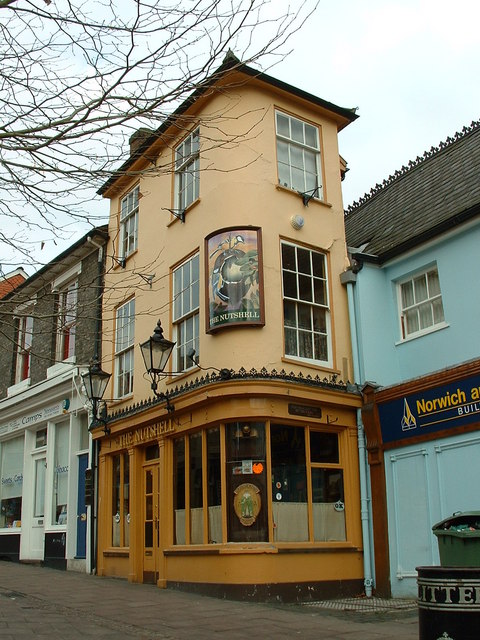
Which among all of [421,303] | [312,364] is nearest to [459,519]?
[312,364]

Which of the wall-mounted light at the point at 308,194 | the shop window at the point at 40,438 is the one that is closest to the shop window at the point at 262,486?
the wall-mounted light at the point at 308,194

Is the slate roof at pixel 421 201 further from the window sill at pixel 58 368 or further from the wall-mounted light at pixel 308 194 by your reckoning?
the window sill at pixel 58 368

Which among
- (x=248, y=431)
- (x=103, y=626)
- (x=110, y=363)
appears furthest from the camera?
(x=110, y=363)

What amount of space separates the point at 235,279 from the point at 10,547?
480 inches

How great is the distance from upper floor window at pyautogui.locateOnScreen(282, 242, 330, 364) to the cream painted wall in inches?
7.5

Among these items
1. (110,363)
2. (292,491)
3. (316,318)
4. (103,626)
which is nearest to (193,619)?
(103,626)

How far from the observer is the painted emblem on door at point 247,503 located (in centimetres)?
1128

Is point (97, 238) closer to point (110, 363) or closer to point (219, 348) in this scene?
point (110, 363)

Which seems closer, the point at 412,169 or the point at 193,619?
the point at 193,619

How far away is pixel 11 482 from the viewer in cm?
2094

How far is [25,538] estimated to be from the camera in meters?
19.1

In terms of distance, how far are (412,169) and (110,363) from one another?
852 centimetres

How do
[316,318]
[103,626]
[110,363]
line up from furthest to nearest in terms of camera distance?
[110,363] < [316,318] < [103,626]

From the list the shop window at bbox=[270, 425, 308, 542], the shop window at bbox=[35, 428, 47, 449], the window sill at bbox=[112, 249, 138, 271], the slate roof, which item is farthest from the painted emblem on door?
the shop window at bbox=[35, 428, 47, 449]
